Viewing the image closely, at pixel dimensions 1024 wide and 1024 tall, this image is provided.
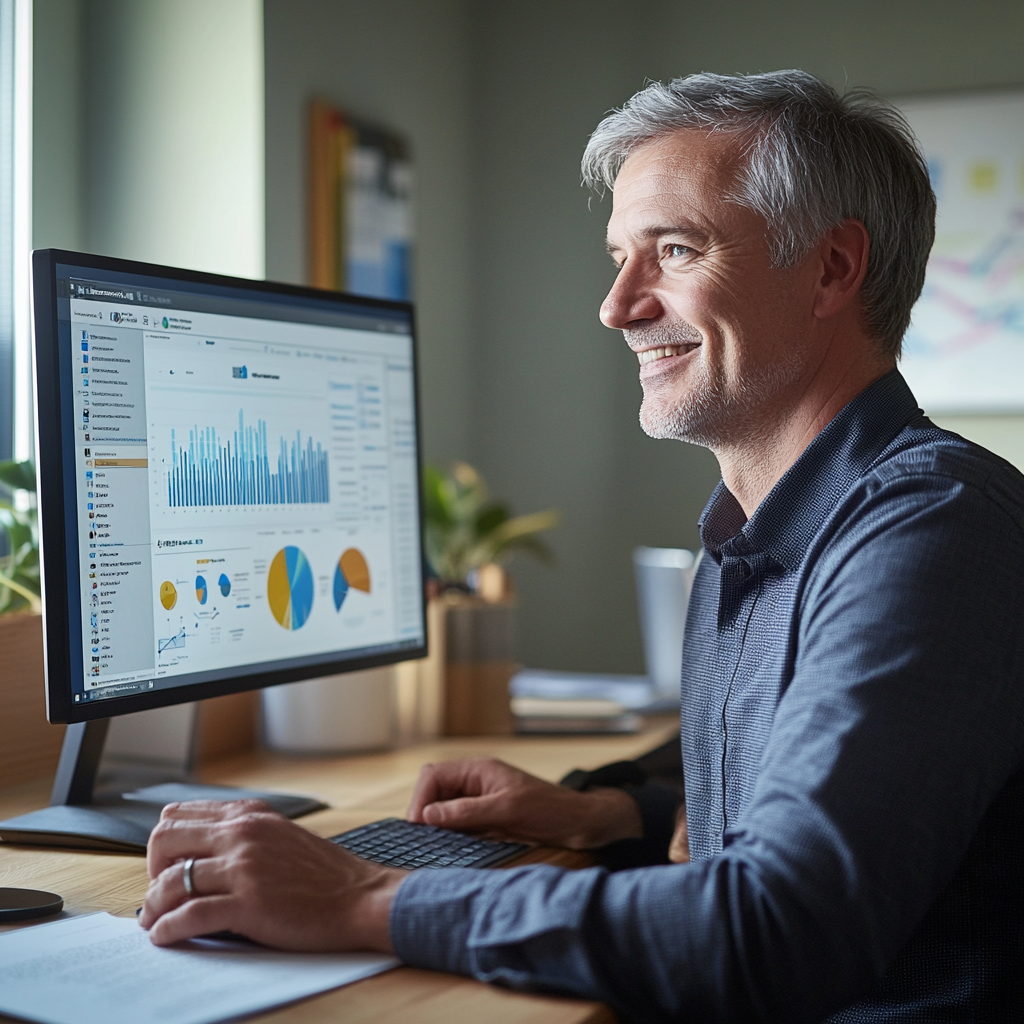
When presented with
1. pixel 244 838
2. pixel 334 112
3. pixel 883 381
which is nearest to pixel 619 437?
pixel 334 112

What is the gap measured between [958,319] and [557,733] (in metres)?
2.01

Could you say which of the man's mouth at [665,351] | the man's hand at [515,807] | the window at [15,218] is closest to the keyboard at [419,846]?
the man's hand at [515,807]

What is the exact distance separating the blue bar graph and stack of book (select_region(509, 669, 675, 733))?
58 cm

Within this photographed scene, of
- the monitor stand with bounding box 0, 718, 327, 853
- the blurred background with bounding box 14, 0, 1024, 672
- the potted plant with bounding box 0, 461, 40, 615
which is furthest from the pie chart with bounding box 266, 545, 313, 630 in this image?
the blurred background with bounding box 14, 0, 1024, 672

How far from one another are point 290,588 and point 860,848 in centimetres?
73

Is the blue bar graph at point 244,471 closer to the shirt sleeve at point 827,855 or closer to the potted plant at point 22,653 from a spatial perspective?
the potted plant at point 22,653

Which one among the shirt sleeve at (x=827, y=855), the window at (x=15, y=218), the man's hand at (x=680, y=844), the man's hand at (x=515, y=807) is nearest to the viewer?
the shirt sleeve at (x=827, y=855)

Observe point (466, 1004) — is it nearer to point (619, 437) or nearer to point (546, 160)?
point (619, 437)

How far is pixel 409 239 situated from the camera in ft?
9.92

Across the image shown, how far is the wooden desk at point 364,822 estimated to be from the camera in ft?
2.39

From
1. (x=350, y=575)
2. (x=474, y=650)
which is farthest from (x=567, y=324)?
(x=350, y=575)

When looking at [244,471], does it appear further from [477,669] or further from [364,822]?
[477,669]

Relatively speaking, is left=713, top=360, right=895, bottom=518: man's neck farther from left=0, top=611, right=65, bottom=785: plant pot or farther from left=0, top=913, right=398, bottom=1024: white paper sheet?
left=0, top=611, right=65, bottom=785: plant pot

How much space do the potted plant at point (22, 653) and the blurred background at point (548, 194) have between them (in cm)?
107
